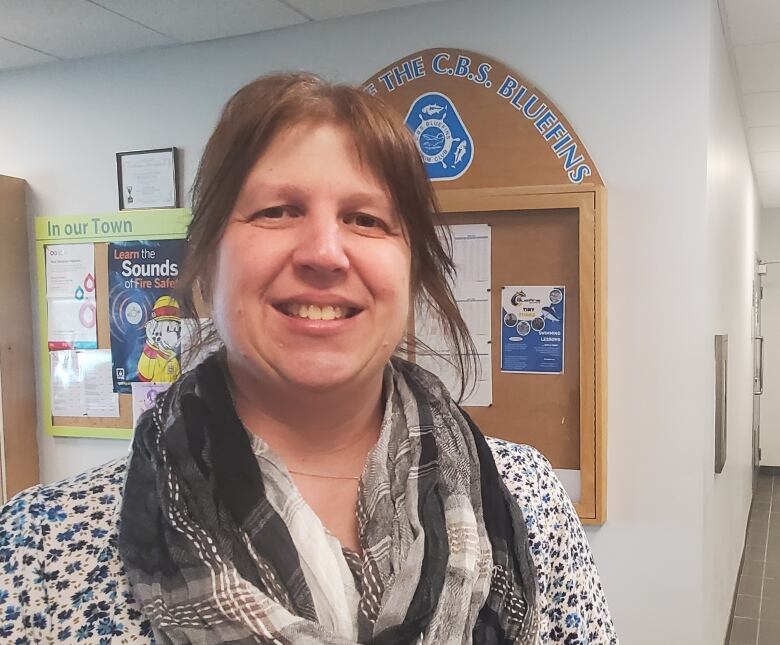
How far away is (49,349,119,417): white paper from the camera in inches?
105

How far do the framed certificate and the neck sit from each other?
1808 mm

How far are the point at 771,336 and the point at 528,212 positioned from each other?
5.51 m

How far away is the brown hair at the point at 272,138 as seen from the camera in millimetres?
817

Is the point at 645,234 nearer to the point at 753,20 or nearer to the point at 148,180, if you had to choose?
the point at 753,20

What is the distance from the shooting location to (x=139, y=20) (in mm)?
2297

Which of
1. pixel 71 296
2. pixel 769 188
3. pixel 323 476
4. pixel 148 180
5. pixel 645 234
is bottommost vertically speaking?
pixel 323 476

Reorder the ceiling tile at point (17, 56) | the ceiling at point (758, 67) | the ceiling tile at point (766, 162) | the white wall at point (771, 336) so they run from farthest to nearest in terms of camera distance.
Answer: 1. the white wall at point (771, 336)
2. the ceiling tile at point (766, 162)
3. the ceiling tile at point (17, 56)
4. the ceiling at point (758, 67)

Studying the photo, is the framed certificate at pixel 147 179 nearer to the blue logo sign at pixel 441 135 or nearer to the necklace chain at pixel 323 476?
the blue logo sign at pixel 441 135

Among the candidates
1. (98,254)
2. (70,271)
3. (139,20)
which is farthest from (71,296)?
(139,20)

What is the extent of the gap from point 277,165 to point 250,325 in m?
0.18

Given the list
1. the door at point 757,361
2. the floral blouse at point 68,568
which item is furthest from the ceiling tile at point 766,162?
the floral blouse at point 68,568

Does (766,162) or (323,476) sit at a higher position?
(766,162)

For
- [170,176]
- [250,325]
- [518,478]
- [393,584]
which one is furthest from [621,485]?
[170,176]

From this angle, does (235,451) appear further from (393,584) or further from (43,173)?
(43,173)
